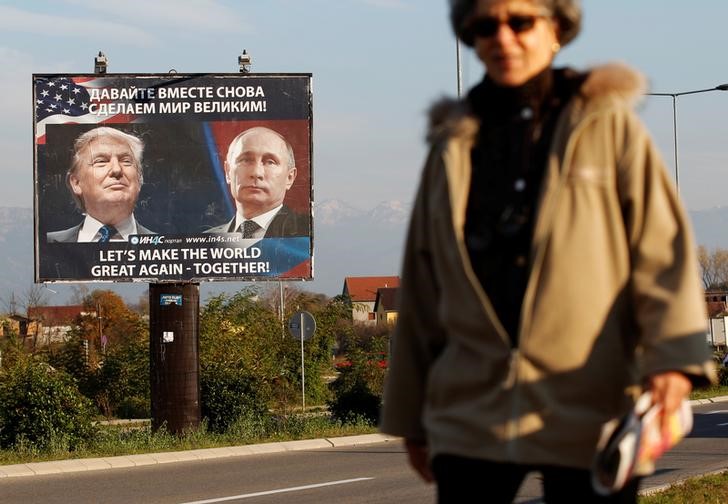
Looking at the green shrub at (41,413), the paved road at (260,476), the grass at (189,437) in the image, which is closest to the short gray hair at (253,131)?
the grass at (189,437)

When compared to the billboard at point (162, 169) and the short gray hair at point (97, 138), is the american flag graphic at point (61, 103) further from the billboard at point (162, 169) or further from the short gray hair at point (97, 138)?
the short gray hair at point (97, 138)

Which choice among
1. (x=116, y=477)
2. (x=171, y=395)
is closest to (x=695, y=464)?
(x=116, y=477)

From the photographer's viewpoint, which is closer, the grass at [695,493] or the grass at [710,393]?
the grass at [695,493]

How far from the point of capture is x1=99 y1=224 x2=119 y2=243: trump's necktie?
67.5 ft

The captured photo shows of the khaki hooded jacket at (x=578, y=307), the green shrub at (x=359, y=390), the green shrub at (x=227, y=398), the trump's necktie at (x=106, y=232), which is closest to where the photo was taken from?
the khaki hooded jacket at (x=578, y=307)

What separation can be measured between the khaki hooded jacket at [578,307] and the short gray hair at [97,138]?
1787 cm

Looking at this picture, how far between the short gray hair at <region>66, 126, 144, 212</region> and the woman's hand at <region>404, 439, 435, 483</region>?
17670mm

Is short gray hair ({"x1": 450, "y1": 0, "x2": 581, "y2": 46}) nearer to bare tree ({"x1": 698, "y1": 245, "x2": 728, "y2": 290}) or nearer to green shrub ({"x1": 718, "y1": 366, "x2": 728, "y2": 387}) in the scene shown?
green shrub ({"x1": 718, "y1": 366, "x2": 728, "y2": 387})

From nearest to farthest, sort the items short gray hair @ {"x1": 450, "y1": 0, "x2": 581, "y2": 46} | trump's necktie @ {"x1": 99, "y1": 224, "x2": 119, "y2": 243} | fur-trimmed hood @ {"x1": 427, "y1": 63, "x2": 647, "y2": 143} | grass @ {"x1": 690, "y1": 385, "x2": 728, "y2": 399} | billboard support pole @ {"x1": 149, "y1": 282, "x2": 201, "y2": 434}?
fur-trimmed hood @ {"x1": 427, "y1": 63, "x2": 647, "y2": 143} → short gray hair @ {"x1": 450, "y1": 0, "x2": 581, "y2": 46} → billboard support pole @ {"x1": 149, "y1": 282, "x2": 201, "y2": 434} → trump's necktie @ {"x1": 99, "y1": 224, "x2": 119, "y2": 243} → grass @ {"x1": 690, "y1": 385, "x2": 728, "y2": 399}

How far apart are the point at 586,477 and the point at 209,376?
1875 centimetres

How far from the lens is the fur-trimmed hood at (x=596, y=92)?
315 cm


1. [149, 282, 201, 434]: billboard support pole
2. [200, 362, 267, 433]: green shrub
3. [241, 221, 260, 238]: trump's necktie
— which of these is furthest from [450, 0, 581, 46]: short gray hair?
[200, 362, 267, 433]: green shrub

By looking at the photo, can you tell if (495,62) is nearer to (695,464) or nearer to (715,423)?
(695,464)

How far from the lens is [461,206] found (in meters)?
3.13
